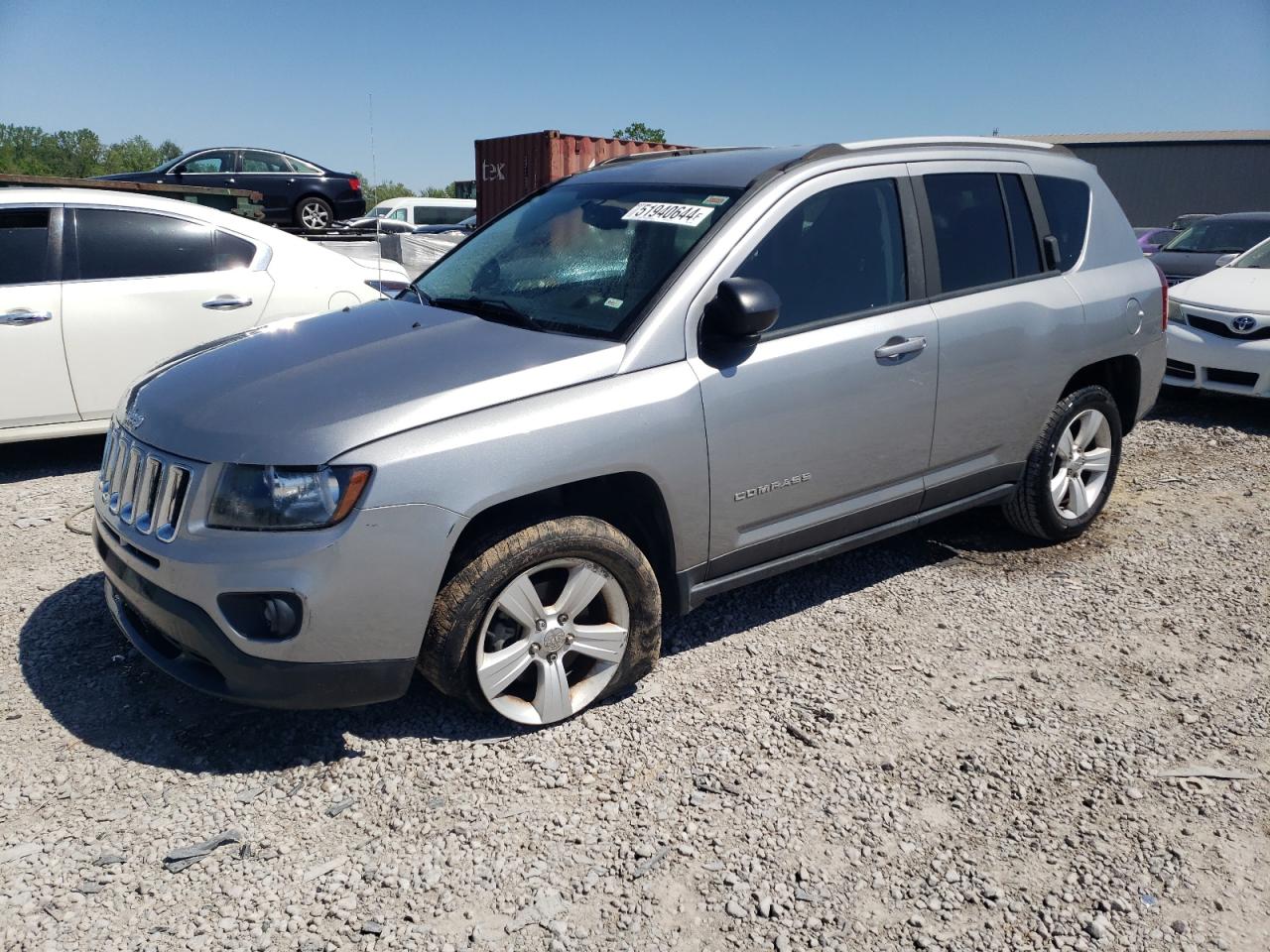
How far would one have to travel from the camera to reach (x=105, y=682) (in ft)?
11.3

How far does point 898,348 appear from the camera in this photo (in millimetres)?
3713

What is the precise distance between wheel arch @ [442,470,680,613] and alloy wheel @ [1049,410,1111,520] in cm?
219

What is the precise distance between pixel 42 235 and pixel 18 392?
905mm

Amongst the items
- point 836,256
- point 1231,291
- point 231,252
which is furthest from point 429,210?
point 836,256

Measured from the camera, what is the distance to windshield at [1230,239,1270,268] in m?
8.47

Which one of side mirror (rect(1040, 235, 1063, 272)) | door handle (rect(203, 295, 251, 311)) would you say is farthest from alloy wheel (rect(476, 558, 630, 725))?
door handle (rect(203, 295, 251, 311))

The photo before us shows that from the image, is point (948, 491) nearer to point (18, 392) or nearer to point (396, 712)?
point (396, 712)

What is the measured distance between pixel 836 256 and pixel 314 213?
50.0ft

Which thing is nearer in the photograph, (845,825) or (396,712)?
(845,825)

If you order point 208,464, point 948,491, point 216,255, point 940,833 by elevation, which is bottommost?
point 940,833

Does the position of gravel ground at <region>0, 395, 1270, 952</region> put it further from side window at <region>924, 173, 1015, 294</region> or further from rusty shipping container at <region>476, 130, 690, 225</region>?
rusty shipping container at <region>476, 130, 690, 225</region>

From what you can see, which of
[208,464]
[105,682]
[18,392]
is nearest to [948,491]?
[208,464]

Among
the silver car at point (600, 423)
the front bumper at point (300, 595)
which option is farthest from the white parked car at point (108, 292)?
the front bumper at point (300, 595)

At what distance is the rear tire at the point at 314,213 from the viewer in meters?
17.0
